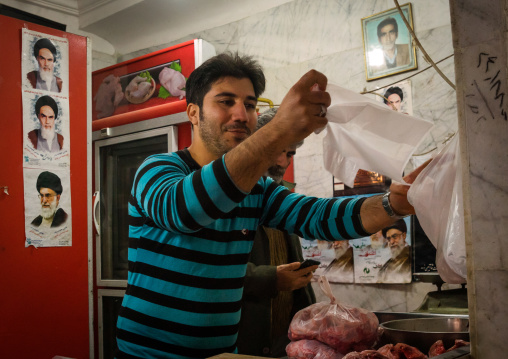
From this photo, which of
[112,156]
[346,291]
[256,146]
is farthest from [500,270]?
[112,156]

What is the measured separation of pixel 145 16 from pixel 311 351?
423cm

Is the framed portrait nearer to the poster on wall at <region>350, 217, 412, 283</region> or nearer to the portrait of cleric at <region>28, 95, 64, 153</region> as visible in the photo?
the poster on wall at <region>350, 217, 412, 283</region>

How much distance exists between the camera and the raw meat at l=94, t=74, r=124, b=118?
427 cm

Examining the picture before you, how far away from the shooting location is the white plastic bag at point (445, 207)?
1.08 metres

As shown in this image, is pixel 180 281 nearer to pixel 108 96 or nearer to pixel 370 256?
pixel 370 256

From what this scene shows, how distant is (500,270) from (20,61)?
2.94 metres

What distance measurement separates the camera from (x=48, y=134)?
3.05m

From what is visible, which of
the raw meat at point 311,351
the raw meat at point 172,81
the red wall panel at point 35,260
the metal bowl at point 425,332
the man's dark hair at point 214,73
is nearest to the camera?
the metal bowl at point 425,332

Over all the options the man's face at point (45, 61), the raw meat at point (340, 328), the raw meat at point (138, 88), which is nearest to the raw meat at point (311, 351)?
the raw meat at point (340, 328)

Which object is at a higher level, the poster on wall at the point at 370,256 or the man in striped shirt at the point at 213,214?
the man in striped shirt at the point at 213,214

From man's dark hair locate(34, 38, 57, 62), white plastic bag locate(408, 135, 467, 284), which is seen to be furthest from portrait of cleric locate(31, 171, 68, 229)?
white plastic bag locate(408, 135, 467, 284)

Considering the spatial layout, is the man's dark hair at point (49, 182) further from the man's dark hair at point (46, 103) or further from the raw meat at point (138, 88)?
the raw meat at point (138, 88)

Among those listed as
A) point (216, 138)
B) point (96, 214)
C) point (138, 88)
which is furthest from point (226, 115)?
point (96, 214)

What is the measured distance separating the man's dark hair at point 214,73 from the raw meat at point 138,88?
2214mm
